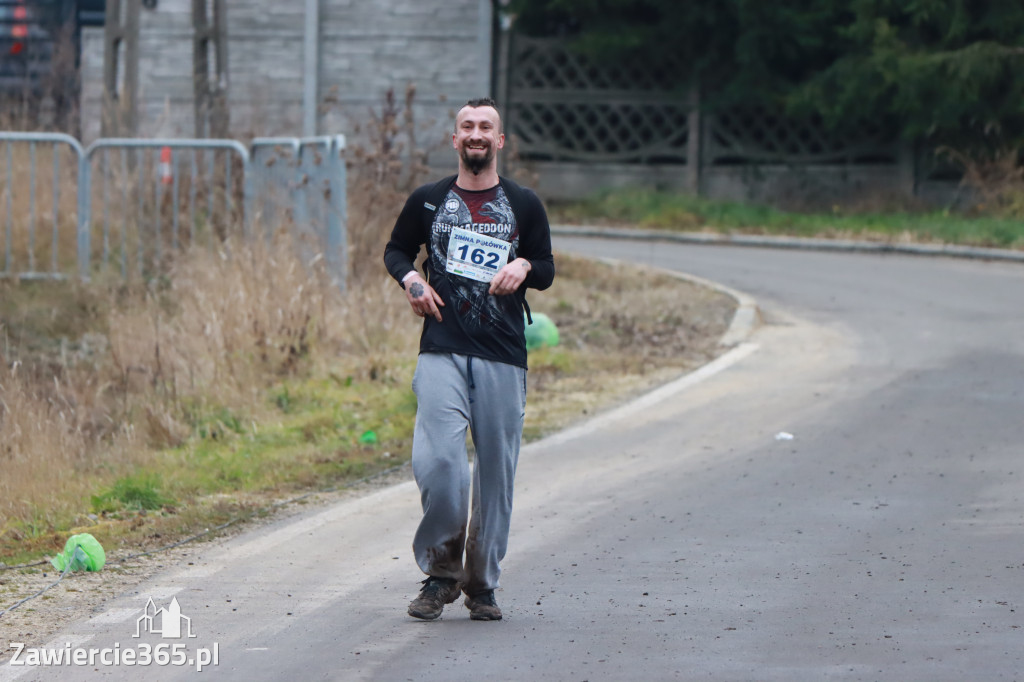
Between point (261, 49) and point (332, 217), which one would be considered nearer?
point (332, 217)

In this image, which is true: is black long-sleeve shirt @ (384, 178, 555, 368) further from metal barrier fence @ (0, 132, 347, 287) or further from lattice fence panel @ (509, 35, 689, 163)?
lattice fence panel @ (509, 35, 689, 163)

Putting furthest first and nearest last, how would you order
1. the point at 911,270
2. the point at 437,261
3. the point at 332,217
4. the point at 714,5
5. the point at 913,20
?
the point at 714,5 → the point at 913,20 → the point at 911,270 → the point at 332,217 → the point at 437,261

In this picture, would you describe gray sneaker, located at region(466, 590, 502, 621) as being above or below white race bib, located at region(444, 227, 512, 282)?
below

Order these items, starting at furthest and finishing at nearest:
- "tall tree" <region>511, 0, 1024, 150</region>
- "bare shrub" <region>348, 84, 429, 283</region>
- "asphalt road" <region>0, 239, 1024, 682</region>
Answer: "tall tree" <region>511, 0, 1024, 150</region>, "bare shrub" <region>348, 84, 429, 283</region>, "asphalt road" <region>0, 239, 1024, 682</region>

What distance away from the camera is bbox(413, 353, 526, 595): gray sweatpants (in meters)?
5.82

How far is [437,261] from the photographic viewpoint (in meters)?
5.91

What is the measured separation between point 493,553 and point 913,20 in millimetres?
21079

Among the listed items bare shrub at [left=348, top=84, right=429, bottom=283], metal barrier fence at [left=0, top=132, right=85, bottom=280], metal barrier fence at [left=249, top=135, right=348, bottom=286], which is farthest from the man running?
metal barrier fence at [left=0, top=132, right=85, bottom=280]

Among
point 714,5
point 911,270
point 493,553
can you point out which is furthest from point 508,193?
point 714,5

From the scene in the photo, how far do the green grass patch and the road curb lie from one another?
521 millimetres

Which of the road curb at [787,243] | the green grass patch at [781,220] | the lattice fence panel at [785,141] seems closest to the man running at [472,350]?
the road curb at [787,243]

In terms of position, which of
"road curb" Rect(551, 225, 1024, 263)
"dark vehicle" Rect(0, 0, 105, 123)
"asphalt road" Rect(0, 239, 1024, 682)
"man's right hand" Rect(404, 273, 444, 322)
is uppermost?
"dark vehicle" Rect(0, 0, 105, 123)

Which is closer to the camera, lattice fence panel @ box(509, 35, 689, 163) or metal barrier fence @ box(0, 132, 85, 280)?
metal barrier fence @ box(0, 132, 85, 280)

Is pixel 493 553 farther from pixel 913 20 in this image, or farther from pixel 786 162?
pixel 786 162
